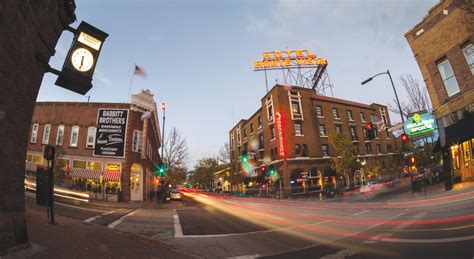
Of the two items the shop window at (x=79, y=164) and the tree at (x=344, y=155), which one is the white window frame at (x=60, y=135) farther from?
the tree at (x=344, y=155)

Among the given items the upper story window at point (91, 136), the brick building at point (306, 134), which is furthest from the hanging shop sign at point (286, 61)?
the upper story window at point (91, 136)

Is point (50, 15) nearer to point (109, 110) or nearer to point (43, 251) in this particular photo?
point (43, 251)

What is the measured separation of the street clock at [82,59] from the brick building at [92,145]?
79.4 ft

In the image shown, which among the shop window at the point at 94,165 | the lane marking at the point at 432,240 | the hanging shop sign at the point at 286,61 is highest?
the hanging shop sign at the point at 286,61

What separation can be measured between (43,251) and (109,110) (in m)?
28.1

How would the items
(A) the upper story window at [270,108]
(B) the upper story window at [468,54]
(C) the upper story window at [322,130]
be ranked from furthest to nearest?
1. (C) the upper story window at [322,130]
2. (A) the upper story window at [270,108]
3. (B) the upper story window at [468,54]

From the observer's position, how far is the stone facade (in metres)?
4.68

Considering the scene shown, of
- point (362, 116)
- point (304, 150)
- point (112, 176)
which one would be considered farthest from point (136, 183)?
point (362, 116)

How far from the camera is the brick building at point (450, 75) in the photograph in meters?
16.2

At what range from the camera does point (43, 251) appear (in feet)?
16.5

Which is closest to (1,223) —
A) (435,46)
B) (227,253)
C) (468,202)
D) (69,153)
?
(227,253)

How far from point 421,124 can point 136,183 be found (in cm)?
2846

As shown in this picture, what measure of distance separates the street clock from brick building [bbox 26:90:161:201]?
24.2 metres

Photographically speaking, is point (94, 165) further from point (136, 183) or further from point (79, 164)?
point (136, 183)
